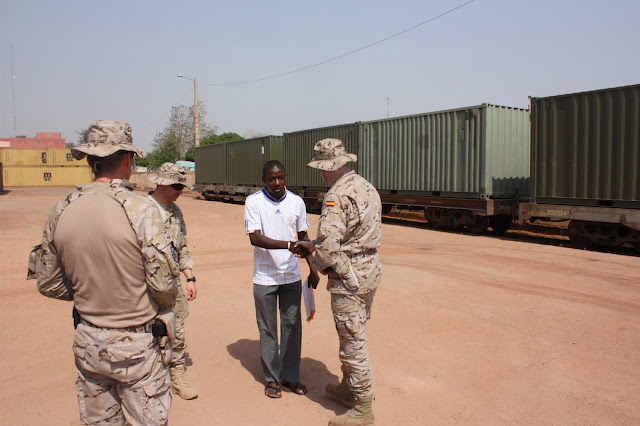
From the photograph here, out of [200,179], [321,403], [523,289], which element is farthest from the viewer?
[200,179]

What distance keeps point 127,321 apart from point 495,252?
366 inches

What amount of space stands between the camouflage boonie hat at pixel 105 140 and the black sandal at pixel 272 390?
2.13 metres

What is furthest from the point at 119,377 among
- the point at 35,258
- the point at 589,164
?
the point at 589,164

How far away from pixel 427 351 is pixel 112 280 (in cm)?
323

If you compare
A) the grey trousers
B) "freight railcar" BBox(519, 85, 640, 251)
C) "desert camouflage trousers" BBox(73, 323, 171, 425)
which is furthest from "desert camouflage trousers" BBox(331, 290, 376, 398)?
"freight railcar" BBox(519, 85, 640, 251)

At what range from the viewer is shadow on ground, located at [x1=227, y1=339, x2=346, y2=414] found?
11.8ft

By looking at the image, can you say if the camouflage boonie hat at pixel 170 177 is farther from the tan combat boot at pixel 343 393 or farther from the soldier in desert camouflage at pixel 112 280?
the tan combat boot at pixel 343 393

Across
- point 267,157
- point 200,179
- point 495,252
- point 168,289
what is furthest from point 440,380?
point 200,179

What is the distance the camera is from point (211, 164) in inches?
1124

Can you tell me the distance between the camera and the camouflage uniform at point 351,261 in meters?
3.05

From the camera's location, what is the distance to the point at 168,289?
7.14 feet

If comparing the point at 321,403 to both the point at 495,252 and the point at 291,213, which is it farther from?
the point at 495,252

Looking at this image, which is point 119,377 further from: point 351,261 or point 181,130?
point 181,130

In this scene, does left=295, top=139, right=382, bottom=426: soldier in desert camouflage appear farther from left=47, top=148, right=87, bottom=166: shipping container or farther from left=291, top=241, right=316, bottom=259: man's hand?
left=47, top=148, right=87, bottom=166: shipping container
